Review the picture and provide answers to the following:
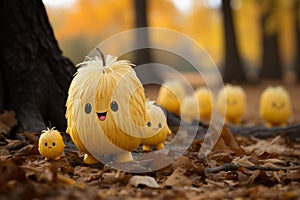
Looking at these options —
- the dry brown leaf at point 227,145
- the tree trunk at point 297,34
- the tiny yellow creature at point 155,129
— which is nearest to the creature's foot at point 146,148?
the tiny yellow creature at point 155,129

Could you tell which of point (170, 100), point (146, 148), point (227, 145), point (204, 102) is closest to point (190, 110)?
point (170, 100)

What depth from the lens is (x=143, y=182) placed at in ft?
10.5

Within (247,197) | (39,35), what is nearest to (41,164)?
(247,197)

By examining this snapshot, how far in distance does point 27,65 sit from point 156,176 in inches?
85.7

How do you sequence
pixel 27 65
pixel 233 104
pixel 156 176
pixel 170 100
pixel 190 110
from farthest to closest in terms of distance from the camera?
pixel 170 100 → pixel 190 110 → pixel 233 104 → pixel 27 65 → pixel 156 176

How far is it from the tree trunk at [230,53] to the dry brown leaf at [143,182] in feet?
48.1

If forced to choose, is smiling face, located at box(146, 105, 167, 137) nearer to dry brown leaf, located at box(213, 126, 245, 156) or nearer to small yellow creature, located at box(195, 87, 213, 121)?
dry brown leaf, located at box(213, 126, 245, 156)

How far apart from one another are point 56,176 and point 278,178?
58.2 inches

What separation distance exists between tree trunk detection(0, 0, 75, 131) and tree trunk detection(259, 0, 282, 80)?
1675cm

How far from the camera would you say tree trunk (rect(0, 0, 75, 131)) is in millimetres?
5086

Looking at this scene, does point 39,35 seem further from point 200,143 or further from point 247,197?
point 247,197

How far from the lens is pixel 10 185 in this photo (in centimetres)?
271

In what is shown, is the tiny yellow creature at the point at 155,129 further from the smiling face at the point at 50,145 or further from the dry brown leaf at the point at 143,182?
the dry brown leaf at the point at 143,182

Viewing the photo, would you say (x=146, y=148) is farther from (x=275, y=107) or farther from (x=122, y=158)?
(x=275, y=107)
